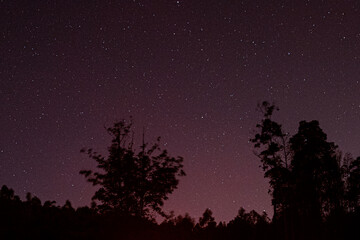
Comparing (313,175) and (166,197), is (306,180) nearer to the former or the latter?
(313,175)

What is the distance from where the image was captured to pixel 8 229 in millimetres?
15758

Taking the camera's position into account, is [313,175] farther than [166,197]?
Yes

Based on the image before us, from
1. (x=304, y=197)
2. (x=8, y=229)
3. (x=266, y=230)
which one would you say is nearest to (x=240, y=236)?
(x=266, y=230)

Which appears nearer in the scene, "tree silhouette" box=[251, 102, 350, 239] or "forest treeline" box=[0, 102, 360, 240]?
"forest treeline" box=[0, 102, 360, 240]

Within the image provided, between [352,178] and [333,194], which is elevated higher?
[352,178]

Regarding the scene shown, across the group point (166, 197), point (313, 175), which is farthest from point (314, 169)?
point (166, 197)

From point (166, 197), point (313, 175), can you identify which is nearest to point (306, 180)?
point (313, 175)

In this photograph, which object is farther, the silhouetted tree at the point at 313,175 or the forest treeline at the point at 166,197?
the silhouetted tree at the point at 313,175

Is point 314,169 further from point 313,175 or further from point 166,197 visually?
point 166,197

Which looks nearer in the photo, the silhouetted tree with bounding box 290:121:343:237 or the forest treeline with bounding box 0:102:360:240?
the forest treeline with bounding box 0:102:360:240

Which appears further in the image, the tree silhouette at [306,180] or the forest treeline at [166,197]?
the tree silhouette at [306,180]

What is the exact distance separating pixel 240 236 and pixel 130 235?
1210 inches

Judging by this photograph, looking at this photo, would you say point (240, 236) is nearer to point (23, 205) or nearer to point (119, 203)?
point (119, 203)

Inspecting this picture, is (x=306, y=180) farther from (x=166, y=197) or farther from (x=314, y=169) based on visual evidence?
(x=166, y=197)
